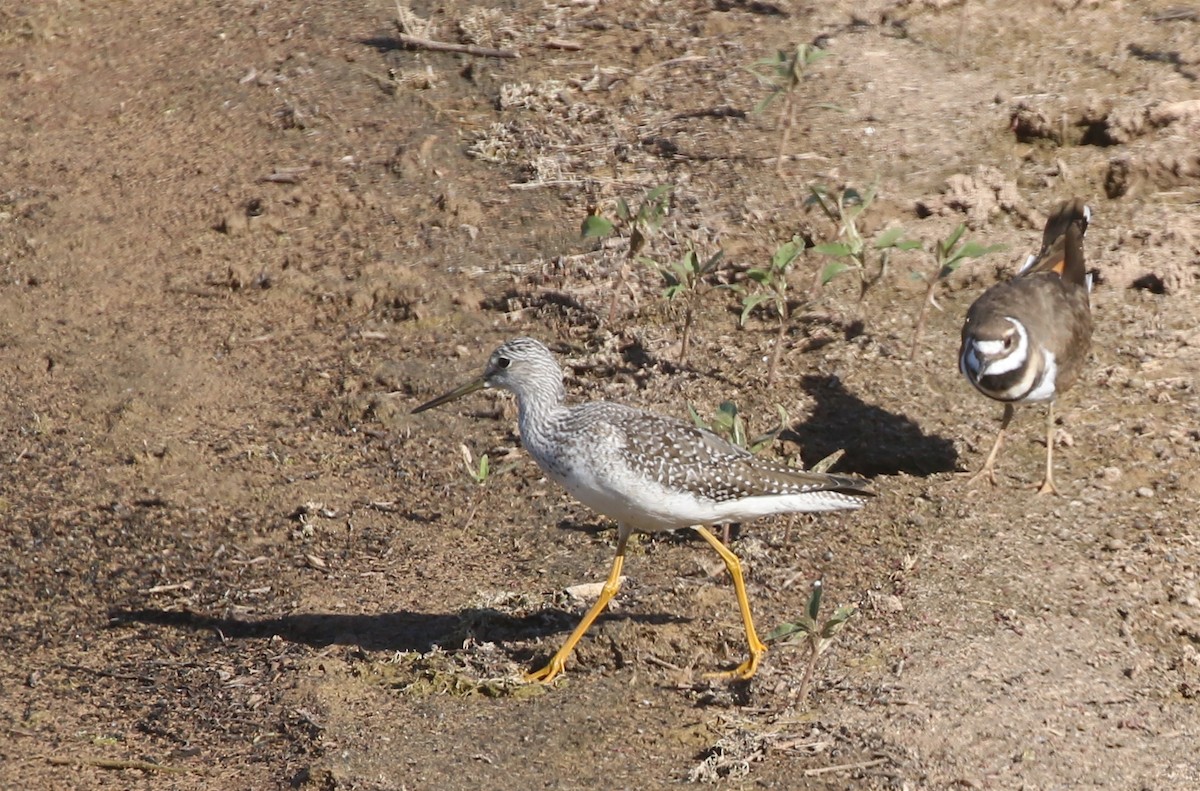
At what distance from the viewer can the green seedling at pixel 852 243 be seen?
8.73m

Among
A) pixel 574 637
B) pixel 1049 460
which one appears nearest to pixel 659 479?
pixel 574 637

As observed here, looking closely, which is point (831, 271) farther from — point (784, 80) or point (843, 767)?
point (843, 767)

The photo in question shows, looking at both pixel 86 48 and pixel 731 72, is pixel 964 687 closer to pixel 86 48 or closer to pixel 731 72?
pixel 731 72

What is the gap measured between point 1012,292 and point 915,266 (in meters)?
1.12

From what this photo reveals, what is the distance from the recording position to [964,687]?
6.39 m

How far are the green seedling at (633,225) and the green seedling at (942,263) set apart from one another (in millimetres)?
1609

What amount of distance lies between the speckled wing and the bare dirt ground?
0.70 metres

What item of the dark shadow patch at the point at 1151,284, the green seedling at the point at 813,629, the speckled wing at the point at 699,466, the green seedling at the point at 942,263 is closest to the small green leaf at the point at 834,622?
the green seedling at the point at 813,629

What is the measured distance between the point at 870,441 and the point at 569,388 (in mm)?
1784

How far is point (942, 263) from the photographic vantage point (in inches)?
347

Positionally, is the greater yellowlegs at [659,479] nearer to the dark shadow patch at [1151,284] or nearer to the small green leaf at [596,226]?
the small green leaf at [596,226]

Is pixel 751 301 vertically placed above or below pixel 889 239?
below

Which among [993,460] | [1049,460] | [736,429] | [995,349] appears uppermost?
[995,349]

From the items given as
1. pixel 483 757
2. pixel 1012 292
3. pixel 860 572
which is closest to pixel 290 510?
pixel 483 757
